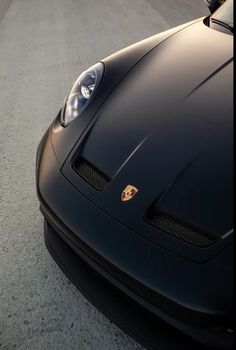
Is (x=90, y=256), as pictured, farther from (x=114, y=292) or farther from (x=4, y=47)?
(x=4, y=47)

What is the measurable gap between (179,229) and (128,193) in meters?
0.24

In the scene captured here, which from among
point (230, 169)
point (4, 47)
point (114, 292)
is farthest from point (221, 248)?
point (4, 47)

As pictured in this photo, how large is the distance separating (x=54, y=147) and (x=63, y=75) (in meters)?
2.69

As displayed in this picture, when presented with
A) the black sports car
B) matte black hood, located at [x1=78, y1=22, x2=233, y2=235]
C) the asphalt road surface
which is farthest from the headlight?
the asphalt road surface

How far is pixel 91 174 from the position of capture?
63.0 inches

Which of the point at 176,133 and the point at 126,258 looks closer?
the point at 126,258

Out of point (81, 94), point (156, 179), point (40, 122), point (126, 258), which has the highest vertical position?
point (156, 179)

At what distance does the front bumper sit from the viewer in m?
1.18

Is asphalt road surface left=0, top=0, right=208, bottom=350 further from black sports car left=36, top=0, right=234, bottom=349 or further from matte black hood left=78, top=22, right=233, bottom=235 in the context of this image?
matte black hood left=78, top=22, right=233, bottom=235

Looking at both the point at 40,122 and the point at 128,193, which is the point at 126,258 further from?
the point at 40,122

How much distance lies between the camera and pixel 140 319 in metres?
1.37

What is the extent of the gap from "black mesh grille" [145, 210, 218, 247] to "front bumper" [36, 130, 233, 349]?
65 mm

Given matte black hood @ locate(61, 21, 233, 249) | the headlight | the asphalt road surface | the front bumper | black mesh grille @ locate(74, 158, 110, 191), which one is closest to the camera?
the front bumper

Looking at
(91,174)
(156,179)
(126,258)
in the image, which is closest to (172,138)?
(156,179)
